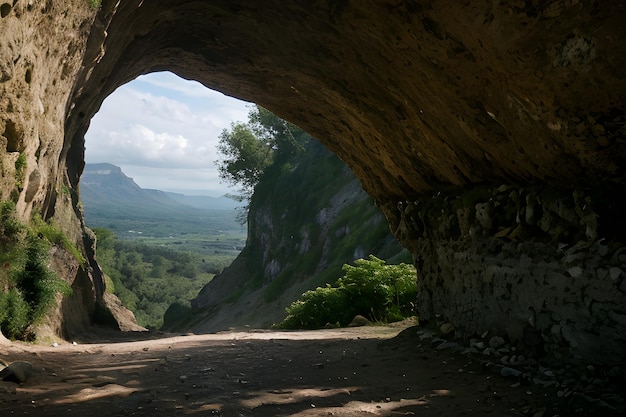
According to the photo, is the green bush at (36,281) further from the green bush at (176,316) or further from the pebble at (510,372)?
the green bush at (176,316)

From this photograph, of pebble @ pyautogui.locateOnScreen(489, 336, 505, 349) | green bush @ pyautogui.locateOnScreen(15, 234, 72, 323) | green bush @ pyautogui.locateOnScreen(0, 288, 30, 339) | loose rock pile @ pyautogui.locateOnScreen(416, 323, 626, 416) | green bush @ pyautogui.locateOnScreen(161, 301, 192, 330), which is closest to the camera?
loose rock pile @ pyautogui.locateOnScreen(416, 323, 626, 416)

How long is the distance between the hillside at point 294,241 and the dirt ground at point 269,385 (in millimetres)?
17198

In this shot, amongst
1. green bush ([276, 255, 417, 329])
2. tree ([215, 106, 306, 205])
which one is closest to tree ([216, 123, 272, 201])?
tree ([215, 106, 306, 205])

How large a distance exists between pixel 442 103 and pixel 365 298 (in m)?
10.2

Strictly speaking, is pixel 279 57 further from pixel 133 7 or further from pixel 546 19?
pixel 546 19

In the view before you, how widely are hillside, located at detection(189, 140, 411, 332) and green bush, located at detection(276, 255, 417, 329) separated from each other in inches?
318

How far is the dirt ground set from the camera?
500 cm

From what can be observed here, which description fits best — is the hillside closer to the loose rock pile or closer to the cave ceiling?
the cave ceiling

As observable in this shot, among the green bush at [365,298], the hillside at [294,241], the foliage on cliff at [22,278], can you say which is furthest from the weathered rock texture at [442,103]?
the hillside at [294,241]

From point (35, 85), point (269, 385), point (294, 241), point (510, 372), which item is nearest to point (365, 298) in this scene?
point (269, 385)

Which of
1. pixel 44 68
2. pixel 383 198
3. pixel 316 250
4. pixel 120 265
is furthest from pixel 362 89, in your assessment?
pixel 120 265

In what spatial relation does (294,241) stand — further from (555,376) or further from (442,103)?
(555,376)

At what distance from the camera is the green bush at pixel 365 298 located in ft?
53.3

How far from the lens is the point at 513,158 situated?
22.3 feet
